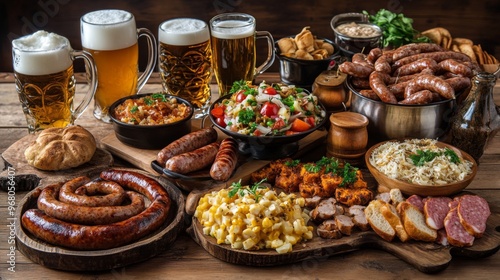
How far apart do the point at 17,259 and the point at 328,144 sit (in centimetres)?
189

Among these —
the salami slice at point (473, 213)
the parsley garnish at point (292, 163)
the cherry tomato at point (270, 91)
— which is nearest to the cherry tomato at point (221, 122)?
the cherry tomato at point (270, 91)

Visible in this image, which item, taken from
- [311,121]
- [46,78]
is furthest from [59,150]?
[311,121]

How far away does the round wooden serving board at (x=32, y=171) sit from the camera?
3.66 meters

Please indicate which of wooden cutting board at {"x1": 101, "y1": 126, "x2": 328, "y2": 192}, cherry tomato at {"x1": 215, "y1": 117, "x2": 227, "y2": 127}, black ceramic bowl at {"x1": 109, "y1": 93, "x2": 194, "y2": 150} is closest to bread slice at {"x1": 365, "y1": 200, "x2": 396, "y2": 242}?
wooden cutting board at {"x1": 101, "y1": 126, "x2": 328, "y2": 192}

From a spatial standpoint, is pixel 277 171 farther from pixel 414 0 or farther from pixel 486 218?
pixel 414 0

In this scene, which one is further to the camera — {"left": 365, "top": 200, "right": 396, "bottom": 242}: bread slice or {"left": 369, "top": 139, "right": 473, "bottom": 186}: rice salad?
{"left": 369, "top": 139, "right": 473, "bottom": 186}: rice salad

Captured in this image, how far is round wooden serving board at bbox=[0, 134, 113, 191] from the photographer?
3.66 m

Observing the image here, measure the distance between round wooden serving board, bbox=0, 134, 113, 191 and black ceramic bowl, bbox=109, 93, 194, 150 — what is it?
16 cm

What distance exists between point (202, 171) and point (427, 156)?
1.28 metres

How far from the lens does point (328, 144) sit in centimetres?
388

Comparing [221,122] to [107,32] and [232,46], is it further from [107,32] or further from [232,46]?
[107,32]

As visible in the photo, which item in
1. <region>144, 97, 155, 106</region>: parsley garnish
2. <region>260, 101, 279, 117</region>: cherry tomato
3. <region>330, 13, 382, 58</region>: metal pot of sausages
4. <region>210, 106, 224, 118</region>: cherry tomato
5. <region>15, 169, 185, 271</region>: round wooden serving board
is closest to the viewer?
<region>15, 169, 185, 271</region>: round wooden serving board

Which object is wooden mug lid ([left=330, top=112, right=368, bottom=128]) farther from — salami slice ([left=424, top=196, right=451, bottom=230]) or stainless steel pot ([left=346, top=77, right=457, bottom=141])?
salami slice ([left=424, top=196, right=451, bottom=230])

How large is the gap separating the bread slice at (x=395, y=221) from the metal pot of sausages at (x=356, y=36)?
1877mm
